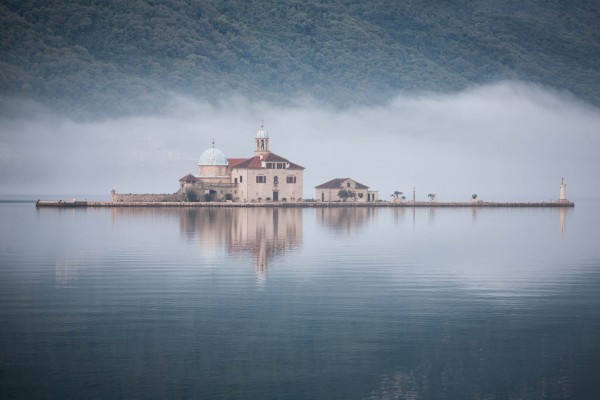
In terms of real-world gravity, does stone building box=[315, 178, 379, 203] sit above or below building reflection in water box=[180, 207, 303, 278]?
above

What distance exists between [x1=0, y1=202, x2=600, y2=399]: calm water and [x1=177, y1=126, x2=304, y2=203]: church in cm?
7417

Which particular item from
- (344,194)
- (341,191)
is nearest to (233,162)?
(341,191)

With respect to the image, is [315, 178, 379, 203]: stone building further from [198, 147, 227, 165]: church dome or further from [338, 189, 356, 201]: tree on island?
[198, 147, 227, 165]: church dome

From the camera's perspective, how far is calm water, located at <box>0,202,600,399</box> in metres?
22.6

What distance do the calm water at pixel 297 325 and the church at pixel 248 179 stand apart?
7417 cm

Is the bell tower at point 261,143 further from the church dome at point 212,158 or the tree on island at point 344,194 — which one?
the tree on island at point 344,194

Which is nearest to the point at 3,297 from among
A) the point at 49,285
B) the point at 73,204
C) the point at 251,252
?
the point at 49,285

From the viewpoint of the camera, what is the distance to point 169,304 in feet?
105

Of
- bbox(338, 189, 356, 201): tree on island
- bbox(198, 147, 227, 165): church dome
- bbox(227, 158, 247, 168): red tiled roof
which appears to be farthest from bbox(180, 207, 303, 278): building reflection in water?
bbox(338, 189, 356, 201): tree on island

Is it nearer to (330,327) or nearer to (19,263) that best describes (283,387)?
(330,327)

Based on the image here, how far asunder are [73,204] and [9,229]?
2413 inches

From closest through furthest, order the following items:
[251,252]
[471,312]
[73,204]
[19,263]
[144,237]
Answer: [471,312] < [19,263] < [251,252] < [144,237] < [73,204]

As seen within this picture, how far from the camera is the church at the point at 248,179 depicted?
414 feet

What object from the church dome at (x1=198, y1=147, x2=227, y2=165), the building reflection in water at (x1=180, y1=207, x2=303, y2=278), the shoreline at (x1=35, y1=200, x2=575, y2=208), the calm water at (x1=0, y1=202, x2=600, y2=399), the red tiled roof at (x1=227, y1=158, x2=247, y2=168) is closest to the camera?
the calm water at (x1=0, y1=202, x2=600, y2=399)
